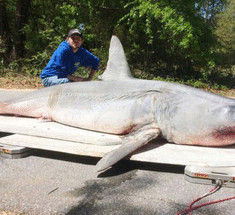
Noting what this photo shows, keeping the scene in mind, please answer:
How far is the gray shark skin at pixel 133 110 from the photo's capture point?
304 centimetres

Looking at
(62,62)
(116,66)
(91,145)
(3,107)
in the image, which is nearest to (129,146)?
(91,145)

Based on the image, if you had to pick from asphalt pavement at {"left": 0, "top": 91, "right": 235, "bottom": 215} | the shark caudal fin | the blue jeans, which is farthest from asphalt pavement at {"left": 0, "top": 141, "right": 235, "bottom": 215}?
the blue jeans

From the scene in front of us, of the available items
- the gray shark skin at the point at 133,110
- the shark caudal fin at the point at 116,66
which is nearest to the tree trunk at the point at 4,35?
the gray shark skin at the point at 133,110

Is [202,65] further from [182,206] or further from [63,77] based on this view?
[182,206]

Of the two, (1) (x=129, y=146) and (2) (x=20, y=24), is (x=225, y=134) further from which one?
(2) (x=20, y=24)

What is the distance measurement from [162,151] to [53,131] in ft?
5.07

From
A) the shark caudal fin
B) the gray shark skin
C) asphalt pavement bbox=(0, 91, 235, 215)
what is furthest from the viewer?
the shark caudal fin

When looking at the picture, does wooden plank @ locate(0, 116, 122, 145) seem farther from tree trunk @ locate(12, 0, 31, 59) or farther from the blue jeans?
tree trunk @ locate(12, 0, 31, 59)

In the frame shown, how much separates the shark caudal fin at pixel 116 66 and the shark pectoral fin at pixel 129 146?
999 mm

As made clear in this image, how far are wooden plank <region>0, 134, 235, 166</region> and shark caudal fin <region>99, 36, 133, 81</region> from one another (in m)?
1.17

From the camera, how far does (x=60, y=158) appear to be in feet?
11.1

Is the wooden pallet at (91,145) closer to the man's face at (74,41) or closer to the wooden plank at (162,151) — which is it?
the wooden plank at (162,151)

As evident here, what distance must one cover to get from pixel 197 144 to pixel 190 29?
374 inches

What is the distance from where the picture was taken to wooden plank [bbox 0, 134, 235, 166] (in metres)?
2.82
